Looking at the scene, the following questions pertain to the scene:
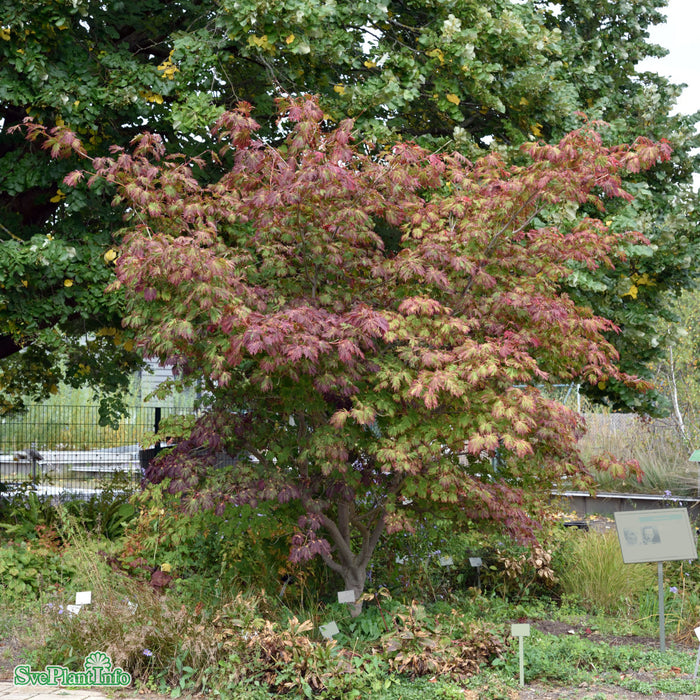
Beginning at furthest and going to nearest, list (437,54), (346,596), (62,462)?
(62,462) → (437,54) → (346,596)

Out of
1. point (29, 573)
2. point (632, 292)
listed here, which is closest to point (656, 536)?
point (632, 292)

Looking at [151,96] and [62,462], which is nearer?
[151,96]

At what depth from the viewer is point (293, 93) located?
7.34 m

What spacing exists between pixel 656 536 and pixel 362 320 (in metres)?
2.97

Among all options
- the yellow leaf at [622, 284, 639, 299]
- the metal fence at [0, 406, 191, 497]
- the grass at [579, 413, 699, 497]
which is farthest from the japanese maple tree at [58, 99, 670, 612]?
the metal fence at [0, 406, 191, 497]

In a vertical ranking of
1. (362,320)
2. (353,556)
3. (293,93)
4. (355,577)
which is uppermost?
(293,93)

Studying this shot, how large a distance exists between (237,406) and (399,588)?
225 centimetres

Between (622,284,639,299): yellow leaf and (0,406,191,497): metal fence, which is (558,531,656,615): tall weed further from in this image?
(0,406,191,497): metal fence

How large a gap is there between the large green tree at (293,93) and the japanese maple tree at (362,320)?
1.49 meters

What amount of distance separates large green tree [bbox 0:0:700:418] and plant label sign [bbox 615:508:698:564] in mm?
2410

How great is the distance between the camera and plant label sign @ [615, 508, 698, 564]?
5.71 m

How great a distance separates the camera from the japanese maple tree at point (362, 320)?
456 centimetres

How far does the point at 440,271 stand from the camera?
486cm

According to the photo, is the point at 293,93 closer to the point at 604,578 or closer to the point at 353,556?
the point at 353,556
